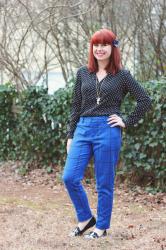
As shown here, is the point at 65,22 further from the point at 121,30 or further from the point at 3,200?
the point at 3,200

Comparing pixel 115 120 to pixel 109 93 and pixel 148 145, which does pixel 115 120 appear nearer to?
pixel 109 93

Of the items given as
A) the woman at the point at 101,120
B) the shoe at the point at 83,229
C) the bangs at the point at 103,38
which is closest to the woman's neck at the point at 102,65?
the woman at the point at 101,120

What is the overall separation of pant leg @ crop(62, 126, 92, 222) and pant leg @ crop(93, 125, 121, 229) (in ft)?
0.32

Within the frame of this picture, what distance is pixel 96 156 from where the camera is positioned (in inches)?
208

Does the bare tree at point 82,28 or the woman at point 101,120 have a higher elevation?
the bare tree at point 82,28

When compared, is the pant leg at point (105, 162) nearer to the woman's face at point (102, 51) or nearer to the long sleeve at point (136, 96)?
the long sleeve at point (136, 96)

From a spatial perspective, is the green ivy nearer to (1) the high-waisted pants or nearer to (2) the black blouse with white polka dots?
(2) the black blouse with white polka dots

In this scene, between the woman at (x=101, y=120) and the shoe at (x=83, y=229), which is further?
the shoe at (x=83, y=229)

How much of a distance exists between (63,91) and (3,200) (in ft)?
7.58

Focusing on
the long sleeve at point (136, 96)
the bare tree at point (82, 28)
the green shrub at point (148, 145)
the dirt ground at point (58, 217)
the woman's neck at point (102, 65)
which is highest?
the bare tree at point (82, 28)

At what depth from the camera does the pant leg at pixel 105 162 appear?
5238 millimetres

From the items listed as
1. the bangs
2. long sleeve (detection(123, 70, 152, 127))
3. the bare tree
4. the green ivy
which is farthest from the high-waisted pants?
the bare tree

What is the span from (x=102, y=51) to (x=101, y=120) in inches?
24.5

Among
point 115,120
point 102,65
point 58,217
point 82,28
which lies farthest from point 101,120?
point 82,28
